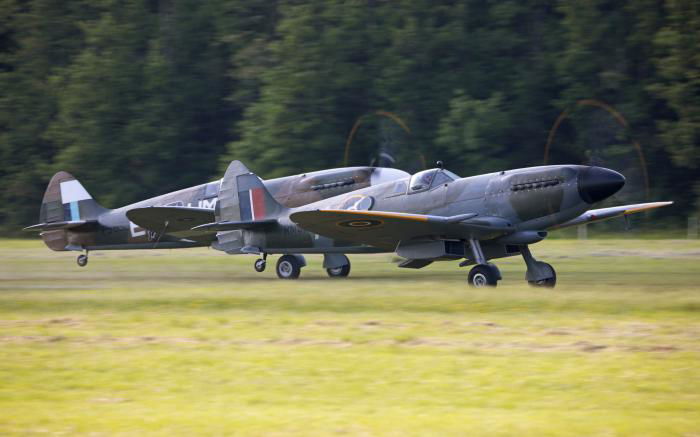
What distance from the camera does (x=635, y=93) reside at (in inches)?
1422

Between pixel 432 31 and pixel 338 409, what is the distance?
112ft

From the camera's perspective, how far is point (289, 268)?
59.2ft

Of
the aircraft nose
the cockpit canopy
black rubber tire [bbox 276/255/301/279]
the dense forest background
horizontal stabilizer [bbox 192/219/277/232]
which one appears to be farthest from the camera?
the dense forest background

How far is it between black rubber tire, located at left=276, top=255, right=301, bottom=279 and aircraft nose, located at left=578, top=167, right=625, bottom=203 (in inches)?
244

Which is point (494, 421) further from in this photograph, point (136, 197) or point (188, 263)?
point (136, 197)

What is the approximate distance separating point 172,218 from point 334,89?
2205 centimetres

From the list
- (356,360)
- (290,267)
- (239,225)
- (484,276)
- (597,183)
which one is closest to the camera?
(356,360)

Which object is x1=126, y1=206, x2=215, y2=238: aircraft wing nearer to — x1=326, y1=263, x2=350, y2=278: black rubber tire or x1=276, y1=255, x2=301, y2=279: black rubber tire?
x1=276, y1=255, x2=301, y2=279: black rubber tire

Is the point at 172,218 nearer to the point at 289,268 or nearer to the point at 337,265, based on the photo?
the point at 289,268

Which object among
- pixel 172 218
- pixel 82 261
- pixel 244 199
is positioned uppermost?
pixel 244 199

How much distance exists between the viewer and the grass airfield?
20.7ft

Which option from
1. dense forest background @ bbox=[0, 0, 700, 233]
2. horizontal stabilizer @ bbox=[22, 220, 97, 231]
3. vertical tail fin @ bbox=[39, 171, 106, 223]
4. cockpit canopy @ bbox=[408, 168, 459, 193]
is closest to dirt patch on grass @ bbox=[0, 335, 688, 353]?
cockpit canopy @ bbox=[408, 168, 459, 193]

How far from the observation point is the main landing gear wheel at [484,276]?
14.0 meters

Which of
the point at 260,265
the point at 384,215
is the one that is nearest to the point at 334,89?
the point at 260,265
